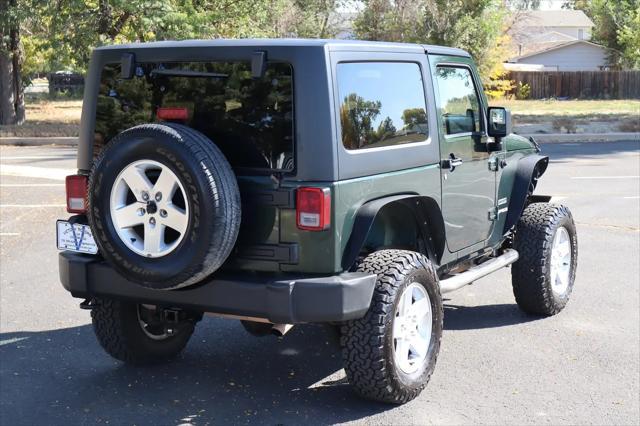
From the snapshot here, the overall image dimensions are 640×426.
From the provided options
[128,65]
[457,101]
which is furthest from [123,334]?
[457,101]

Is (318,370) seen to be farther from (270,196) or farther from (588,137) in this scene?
(588,137)

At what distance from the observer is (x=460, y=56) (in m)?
5.82

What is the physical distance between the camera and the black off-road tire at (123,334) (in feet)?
17.1

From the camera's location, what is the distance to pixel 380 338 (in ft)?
14.7

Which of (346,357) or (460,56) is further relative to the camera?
(460,56)

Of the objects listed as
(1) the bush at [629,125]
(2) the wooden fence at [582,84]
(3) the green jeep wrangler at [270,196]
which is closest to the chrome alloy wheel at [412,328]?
(3) the green jeep wrangler at [270,196]

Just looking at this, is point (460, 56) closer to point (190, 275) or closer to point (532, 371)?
point (532, 371)

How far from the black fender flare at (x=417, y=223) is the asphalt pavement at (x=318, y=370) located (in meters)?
0.79

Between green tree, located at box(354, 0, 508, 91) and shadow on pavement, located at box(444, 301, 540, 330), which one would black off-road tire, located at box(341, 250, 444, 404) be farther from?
green tree, located at box(354, 0, 508, 91)

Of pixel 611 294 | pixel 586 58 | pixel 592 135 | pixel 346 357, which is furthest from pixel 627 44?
pixel 346 357

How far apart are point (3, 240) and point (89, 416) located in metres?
5.46

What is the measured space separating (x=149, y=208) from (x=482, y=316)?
3224mm

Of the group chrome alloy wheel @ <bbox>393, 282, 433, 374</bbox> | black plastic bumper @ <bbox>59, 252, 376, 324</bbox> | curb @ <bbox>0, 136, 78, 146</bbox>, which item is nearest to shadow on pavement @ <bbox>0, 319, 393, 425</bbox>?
chrome alloy wheel @ <bbox>393, 282, 433, 374</bbox>

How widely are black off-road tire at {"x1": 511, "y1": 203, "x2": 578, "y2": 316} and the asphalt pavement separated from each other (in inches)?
6.0
